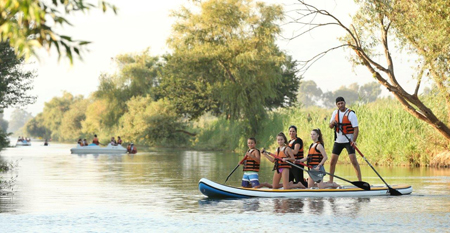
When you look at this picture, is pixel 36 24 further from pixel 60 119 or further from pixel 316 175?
pixel 60 119

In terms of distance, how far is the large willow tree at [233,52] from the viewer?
41.2 metres

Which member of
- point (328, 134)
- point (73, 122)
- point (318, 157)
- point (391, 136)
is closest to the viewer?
point (318, 157)

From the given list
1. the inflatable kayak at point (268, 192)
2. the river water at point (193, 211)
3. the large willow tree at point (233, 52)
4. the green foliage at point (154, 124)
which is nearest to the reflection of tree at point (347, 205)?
the river water at point (193, 211)

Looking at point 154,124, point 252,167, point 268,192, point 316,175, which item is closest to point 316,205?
point 268,192

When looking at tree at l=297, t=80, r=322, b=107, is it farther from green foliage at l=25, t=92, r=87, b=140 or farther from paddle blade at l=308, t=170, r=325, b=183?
paddle blade at l=308, t=170, r=325, b=183

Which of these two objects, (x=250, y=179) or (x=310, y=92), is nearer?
(x=250, y=179)

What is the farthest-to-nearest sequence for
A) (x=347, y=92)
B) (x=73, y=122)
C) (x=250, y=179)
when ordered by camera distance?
(x=347, y=92) → (x=73, y=122) → (x=250, y=179)

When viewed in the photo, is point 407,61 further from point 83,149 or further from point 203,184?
point 83,149

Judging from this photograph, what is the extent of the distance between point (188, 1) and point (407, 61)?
23.1 meters

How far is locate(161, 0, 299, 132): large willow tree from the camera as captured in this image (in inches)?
1622

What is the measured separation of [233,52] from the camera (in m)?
42.2

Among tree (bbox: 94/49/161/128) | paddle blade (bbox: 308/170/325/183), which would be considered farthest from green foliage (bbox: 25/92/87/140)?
paddle blade (bbox: 308/170/325/183)

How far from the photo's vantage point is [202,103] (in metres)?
47.3

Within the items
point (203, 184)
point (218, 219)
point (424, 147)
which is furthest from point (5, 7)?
point (424, 147)
